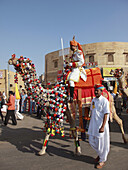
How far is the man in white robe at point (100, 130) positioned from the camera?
328cm

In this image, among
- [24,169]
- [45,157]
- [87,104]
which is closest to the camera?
[24,169]

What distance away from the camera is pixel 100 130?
3.25 metres

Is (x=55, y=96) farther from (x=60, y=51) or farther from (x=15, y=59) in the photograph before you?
(x=60, y=51)

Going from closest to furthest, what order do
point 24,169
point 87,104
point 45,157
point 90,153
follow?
point 24,169, point 45,157, point 90,153, point 87,104

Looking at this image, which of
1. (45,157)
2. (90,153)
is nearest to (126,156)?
(90,153)

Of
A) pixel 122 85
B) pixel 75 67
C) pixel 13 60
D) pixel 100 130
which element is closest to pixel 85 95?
pixel 75 67

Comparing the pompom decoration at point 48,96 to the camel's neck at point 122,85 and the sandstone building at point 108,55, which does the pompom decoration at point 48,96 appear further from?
the sandstone building at point 108,55

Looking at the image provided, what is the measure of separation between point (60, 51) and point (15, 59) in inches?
883

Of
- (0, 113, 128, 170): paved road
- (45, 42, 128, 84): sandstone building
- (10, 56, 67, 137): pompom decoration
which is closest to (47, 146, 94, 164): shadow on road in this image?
(0, 113, 128, 170): paved road

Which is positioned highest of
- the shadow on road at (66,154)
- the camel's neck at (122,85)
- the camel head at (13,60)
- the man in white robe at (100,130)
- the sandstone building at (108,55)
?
the sandstone building at (108,55)

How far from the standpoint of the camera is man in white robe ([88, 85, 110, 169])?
3281mm

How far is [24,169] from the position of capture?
10.6 ft

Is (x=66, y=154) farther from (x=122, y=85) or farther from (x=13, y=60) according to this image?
(x=122, y=85)

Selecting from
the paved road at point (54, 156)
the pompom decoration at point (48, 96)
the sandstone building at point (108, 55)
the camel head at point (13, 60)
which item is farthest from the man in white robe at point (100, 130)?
the sandstone building at point (108, 55)
